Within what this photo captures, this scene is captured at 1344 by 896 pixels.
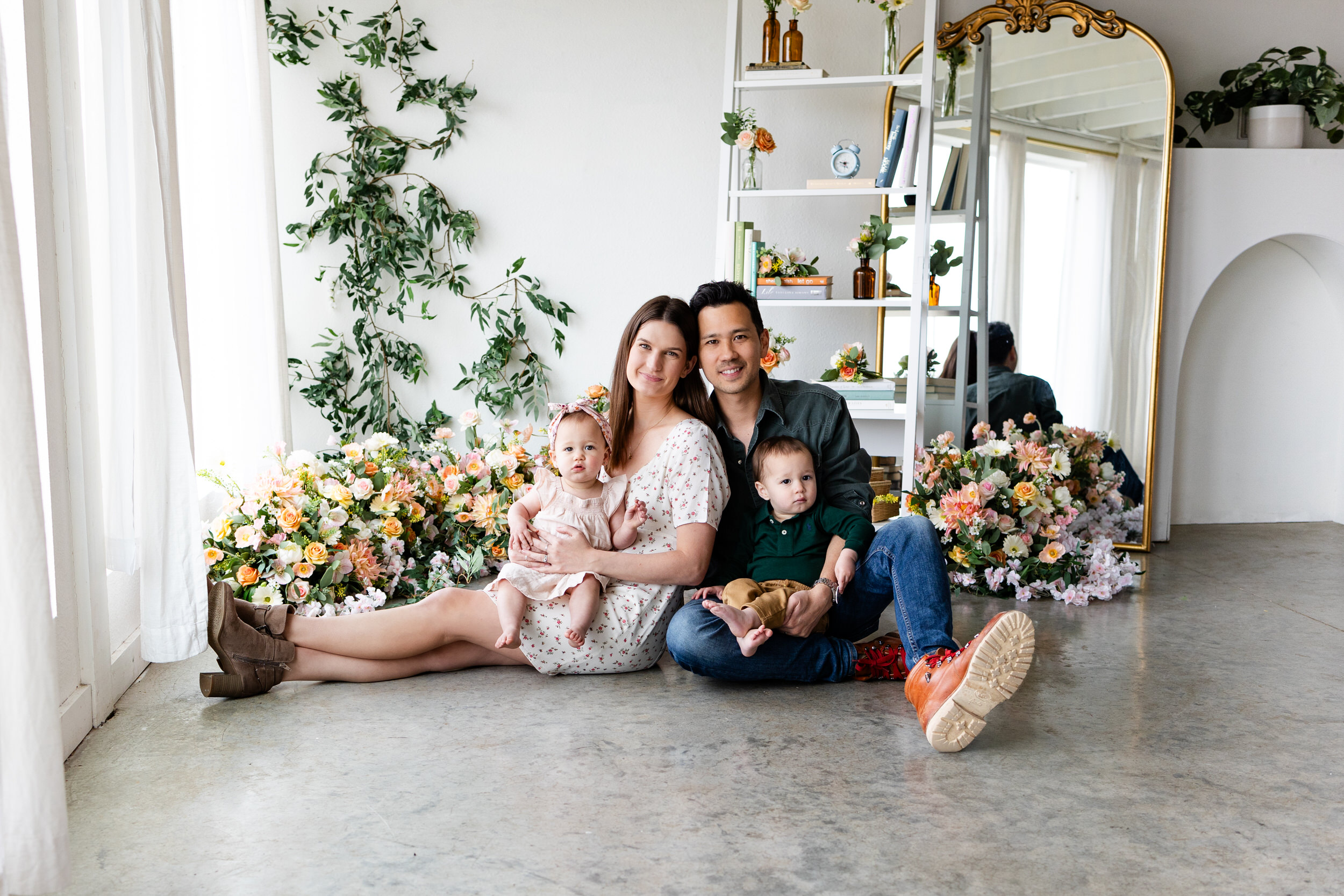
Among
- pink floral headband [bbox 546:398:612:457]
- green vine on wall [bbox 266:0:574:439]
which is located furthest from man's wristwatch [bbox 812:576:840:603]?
green vine on wall [bbox 266:0:574:439]

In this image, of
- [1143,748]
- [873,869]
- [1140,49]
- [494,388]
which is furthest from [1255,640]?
[494,388]

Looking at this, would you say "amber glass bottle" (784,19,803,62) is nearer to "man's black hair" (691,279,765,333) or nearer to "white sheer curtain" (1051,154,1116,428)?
"white sheer curtain" (1051,154,1116,428)

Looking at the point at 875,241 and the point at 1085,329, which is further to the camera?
the point at 1085,329

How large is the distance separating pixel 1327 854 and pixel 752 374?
1.51 metres

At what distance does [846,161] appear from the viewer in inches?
158

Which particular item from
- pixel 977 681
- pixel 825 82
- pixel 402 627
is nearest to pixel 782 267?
pixel 825 82

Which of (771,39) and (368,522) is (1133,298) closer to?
(771,39)

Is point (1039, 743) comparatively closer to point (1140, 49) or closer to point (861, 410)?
point (861, 410)

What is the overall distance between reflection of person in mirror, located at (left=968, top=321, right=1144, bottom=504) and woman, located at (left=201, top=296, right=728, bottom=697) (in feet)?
6.96

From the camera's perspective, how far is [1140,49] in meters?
4.26

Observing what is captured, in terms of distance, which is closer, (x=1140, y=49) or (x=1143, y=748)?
(x=1143, y=748)

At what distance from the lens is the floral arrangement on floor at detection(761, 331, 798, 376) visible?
3.73m

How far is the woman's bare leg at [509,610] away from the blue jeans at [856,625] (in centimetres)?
36

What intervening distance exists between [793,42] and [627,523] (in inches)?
93.5
